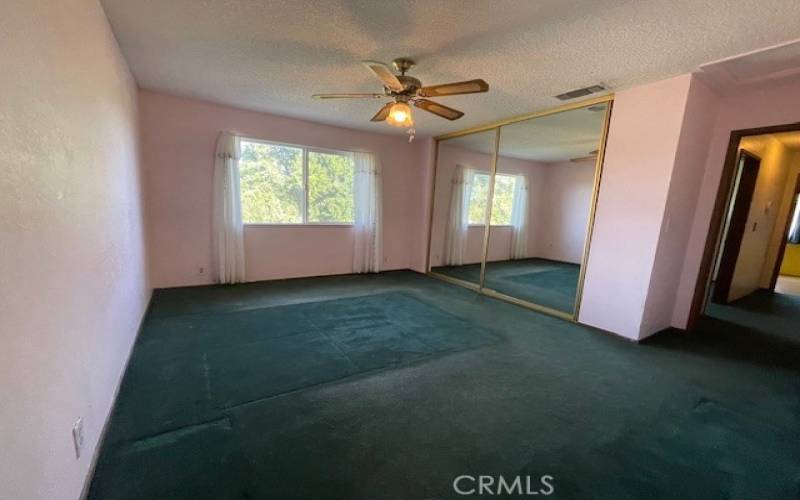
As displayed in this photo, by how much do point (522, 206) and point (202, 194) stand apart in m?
6.39

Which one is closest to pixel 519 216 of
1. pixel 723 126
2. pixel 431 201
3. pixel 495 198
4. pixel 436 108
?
pixel 495 198

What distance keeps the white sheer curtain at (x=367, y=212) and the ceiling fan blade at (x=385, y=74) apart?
266cm

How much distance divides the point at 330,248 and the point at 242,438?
3.71 metres

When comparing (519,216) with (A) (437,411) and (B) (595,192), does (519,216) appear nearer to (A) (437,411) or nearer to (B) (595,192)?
(B) (595,192)

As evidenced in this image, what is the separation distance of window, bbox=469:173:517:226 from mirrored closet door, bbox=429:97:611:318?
0.02m

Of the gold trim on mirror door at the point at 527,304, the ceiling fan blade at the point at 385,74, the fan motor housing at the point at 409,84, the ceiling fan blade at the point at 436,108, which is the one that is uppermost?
the fan motor housing at the point at 409,84

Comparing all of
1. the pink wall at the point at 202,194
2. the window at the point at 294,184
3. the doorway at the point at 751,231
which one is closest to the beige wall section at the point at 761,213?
the doorway at the point at 751,231

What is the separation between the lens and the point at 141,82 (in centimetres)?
341

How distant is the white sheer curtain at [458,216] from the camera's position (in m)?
6.38

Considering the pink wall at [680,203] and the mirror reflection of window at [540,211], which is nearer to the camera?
the pink wall at [680,203]

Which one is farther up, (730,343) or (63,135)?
(63,135)

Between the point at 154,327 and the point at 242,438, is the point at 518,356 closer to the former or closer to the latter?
the point at 242,438

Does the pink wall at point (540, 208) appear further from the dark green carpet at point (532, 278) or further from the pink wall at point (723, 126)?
the pink wall at point (723, 126)

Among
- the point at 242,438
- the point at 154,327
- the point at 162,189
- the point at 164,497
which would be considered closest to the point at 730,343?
the point at 242,438
